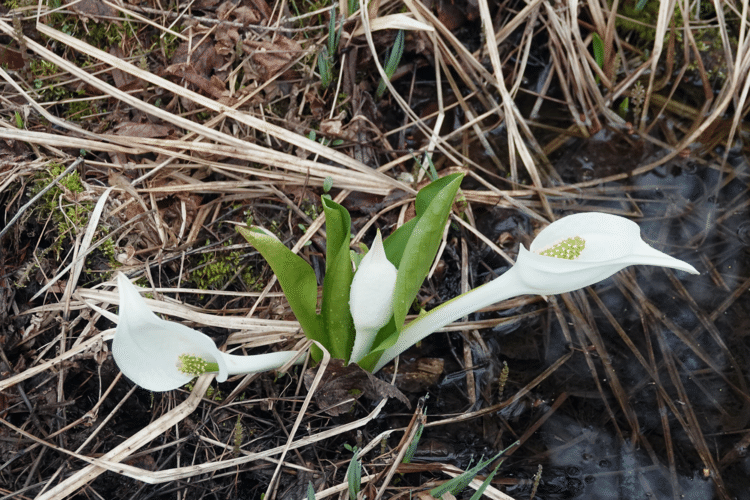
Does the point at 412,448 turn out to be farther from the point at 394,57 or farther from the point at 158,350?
the point at 394,57

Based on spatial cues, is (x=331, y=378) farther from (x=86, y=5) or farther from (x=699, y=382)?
(x=86, y=5)

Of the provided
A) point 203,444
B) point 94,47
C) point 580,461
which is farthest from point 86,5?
point 580,461

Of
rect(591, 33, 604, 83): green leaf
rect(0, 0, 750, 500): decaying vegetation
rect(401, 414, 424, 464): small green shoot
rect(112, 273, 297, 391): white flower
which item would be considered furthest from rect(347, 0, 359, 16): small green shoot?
rect(401, 414, 424, 464): small green shoot

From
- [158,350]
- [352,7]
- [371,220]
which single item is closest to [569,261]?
[371,220]

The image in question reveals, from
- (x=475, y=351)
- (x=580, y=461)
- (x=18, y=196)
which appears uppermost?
(x=18, y=196)

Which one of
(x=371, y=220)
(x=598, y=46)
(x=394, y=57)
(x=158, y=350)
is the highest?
(x=394, y=57)

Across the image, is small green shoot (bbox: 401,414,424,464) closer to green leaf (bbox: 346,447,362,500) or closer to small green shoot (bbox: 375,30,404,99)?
green leaf (bbox: 346,447,362,500)
